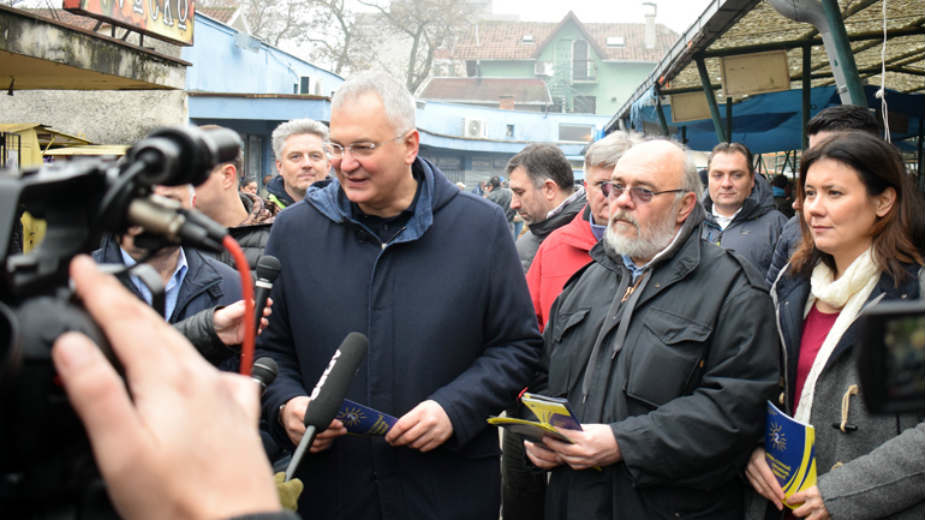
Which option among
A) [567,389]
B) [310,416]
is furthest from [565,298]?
[310,416]

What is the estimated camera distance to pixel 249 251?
4.17m

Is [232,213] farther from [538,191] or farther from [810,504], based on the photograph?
[810,504]

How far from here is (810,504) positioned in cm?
256

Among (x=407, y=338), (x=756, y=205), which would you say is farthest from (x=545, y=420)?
(x=756, y=205)

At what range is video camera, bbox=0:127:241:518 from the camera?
812 mm

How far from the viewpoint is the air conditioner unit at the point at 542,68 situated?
183ft

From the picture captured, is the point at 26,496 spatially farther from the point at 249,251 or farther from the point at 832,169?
the point at 249,251

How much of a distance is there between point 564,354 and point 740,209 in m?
3.22

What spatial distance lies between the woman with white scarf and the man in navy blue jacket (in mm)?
969

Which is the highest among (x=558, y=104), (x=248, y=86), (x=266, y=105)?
(x=558, y=104)

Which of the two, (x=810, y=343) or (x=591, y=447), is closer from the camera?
(x=591, y=447)

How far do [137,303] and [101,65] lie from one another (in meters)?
9.46

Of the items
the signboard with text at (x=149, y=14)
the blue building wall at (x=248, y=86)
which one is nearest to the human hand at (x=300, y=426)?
the signboard with text at (x=149, y=14)

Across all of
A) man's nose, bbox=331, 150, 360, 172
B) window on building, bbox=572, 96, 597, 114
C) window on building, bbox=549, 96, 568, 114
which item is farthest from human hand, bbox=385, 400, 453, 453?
window on building, bbox=572, 96, 597, 114
